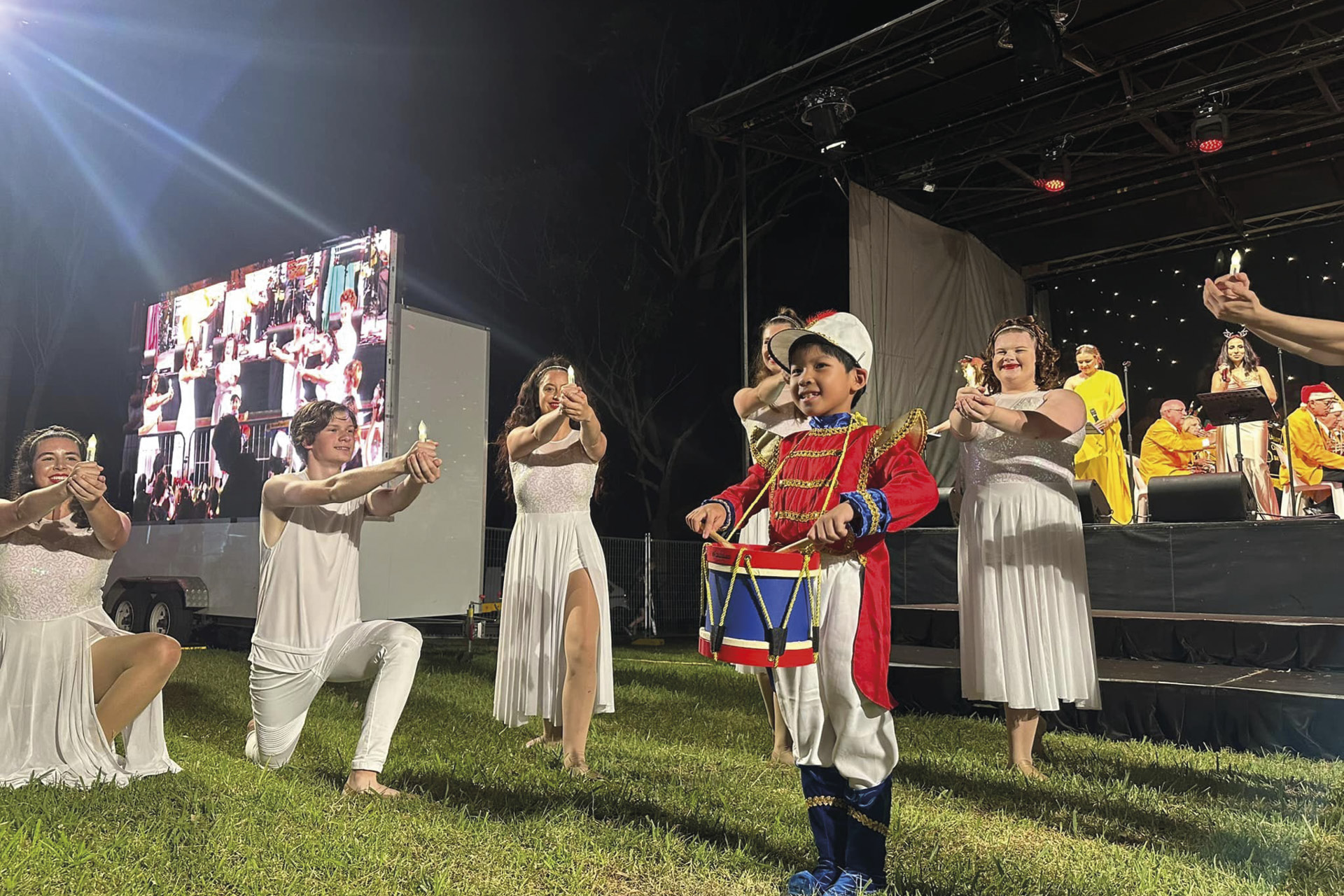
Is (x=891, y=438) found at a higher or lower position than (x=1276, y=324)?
lower

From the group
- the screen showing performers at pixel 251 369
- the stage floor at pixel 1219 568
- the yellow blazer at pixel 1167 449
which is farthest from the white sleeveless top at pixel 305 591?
the yellow blazer at pixel 1167 449

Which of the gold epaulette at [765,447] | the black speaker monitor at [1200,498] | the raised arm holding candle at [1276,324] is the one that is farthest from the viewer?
the black speaker monitor at [1200,498]

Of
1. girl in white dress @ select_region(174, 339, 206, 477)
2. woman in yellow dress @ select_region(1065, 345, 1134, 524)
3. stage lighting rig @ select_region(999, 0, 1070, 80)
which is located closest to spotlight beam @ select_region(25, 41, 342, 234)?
girl in white dress @ select_region(174, 339, 206, 477)

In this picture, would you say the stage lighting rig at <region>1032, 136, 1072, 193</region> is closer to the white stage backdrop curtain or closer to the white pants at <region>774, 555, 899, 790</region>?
the white stage backdrop curtain

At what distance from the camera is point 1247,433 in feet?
34.3

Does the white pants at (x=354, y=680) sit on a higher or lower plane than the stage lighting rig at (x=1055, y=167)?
lower

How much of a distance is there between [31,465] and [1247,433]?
450 inches

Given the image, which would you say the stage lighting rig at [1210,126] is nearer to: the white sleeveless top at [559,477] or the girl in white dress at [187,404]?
the white sleeveless top at [559,477]

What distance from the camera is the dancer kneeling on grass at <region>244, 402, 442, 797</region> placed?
3.93 meters

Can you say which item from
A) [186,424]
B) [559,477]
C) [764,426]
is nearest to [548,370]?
[559,477]

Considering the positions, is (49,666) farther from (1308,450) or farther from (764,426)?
(1308,450)

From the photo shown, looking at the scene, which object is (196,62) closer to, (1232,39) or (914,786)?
(1232,39)

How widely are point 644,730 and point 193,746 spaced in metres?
2.56

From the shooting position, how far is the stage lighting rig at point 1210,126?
996 cm
